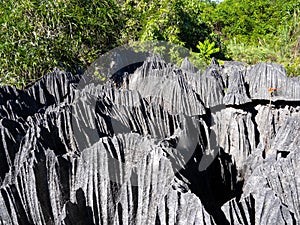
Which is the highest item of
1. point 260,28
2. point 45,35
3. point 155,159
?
point 260,28

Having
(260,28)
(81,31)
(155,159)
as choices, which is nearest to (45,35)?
(81,31)

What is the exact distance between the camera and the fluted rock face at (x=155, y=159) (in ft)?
3.41

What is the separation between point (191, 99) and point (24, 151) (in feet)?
3.33

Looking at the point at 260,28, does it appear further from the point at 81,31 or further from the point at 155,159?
the point at 155,159

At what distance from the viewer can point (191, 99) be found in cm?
201

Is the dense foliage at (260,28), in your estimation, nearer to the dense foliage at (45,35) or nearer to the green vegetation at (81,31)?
the green vegetation at (81,31)

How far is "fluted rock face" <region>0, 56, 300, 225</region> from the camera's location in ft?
3.41

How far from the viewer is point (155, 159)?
111 cm

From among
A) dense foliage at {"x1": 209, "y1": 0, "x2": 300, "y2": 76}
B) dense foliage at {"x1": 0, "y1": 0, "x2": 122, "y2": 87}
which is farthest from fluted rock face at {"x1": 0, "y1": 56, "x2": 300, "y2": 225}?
dense foliage at {"x1": 209, "y1": 0, "x2": 300, "y2": 76}

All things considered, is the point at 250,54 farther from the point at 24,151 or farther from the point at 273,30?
the point at 24,151

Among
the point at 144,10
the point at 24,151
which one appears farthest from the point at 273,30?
the point at 24,151

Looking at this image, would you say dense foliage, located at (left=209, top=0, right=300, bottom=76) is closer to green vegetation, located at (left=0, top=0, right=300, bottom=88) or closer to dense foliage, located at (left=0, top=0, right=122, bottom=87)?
green vegetation, located at (left=0, top=0, right=300, bottom=88)

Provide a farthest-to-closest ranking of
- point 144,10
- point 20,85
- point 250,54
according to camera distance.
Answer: point 250,54 → point 144,10 → point 20,85

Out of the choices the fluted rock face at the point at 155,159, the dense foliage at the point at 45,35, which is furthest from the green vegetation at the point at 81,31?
the fluted rock face at the point at 155,159
